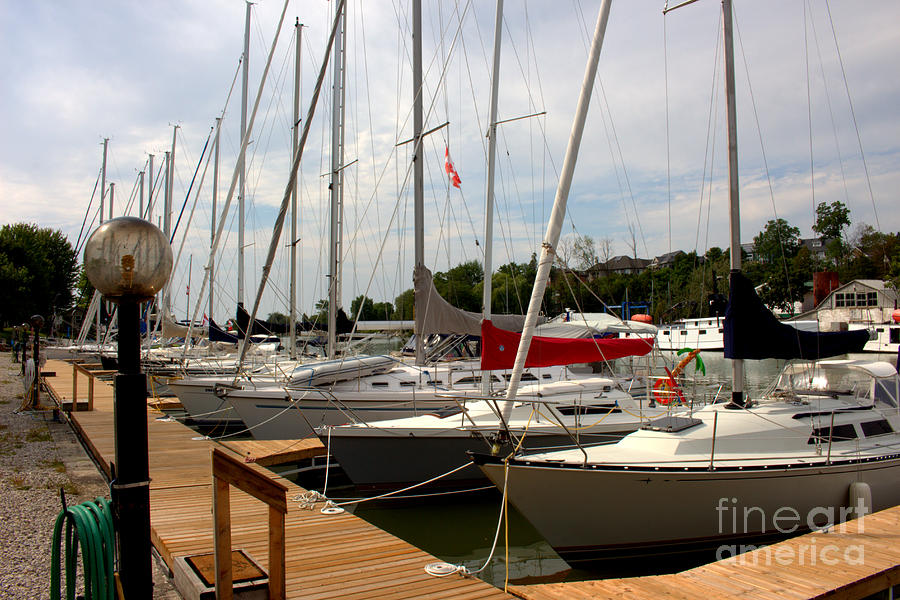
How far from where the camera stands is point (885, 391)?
10703mm

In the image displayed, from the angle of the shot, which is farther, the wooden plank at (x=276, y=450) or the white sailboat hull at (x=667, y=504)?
the wooden plank at (x=276, y=450)

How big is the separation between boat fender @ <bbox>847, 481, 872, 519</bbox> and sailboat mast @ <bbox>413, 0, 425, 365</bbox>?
33.9ft

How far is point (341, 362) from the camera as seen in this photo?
15195 mm

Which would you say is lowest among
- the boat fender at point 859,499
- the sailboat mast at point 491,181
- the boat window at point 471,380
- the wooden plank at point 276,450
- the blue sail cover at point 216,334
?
the boat fender at point 859,499

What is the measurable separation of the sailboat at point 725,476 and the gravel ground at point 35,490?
5.00 meters

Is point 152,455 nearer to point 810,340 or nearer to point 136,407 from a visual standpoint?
point 136,407

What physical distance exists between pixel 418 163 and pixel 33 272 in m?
54.4

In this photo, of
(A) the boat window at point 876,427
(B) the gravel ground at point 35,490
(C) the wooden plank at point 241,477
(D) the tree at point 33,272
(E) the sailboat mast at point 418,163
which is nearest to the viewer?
(C) the wooden plank at point 241,477

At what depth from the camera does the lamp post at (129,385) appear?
3.00 m

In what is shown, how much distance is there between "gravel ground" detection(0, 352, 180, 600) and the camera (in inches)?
241

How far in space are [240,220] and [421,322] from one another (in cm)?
1578

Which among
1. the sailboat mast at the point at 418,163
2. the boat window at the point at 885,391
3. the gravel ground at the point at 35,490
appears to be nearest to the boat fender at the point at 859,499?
the boat window at the point at 885,391

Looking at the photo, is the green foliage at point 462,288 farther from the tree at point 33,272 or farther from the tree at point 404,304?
the tree at point 33,272

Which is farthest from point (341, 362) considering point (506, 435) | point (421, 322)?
point (506, 435)
